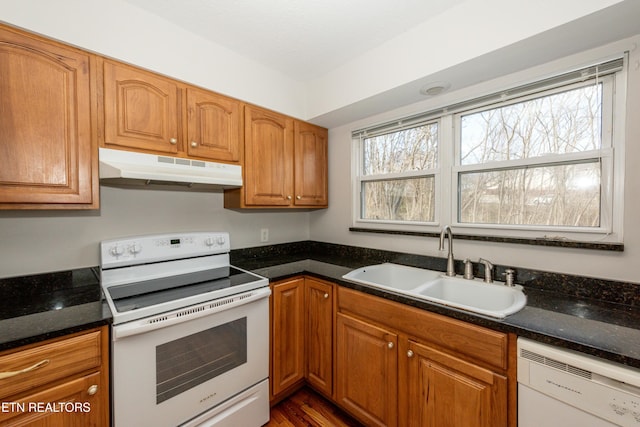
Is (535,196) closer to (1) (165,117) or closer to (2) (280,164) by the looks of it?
(2) (280,164)

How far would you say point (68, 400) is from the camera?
104cm

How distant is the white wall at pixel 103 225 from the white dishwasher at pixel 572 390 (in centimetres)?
194

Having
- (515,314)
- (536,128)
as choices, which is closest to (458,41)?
(536,128)

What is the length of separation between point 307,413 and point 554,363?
4.81 feet

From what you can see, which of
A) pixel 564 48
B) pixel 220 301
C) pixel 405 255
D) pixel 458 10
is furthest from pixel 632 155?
pixel 220 301

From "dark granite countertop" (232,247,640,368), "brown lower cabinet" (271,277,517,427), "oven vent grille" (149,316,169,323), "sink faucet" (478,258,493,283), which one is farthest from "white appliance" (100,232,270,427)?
"sink faucet" (478,258,493,283)

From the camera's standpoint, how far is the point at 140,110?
148cm

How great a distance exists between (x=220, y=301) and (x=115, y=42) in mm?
1450

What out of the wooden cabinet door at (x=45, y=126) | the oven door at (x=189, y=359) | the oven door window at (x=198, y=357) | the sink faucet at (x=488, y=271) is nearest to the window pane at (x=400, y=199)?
the sink faucet at (x=488, y=271)

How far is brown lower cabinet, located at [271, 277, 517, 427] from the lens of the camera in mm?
1097

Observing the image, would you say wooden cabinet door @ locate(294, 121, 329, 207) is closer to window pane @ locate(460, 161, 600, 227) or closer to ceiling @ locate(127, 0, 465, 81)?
ceiling @ locate(127, 0, 465, 81)

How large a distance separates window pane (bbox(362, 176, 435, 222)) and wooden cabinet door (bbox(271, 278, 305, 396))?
2.96 feet

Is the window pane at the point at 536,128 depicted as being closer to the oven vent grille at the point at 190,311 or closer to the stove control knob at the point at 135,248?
the oven vent grille at the point at 190,311

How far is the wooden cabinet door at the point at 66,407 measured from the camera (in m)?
0.96
